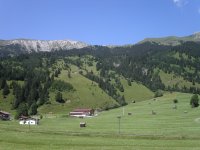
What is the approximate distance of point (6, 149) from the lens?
178ft

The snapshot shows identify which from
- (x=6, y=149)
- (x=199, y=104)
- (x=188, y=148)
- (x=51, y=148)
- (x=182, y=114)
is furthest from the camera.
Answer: (x=199, y=104)

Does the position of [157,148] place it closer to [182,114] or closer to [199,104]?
[182,114]

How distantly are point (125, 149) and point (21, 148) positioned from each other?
15101 mm

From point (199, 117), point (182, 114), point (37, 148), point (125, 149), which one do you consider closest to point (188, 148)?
point (125, 149)

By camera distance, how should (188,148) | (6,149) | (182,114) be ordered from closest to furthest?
(6,149) → (188,148) → (182,114)

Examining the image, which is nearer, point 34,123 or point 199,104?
point 34,123

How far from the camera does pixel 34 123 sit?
17788 cm

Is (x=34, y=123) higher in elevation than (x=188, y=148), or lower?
lower

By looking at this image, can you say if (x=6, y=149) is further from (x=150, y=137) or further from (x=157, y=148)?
(x=150, y=137)

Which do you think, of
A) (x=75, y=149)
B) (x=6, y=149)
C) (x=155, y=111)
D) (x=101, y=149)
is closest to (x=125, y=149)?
(x=101, y=149)

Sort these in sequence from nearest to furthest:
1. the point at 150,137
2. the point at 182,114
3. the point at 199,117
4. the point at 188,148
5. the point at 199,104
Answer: the point at 188,148 → the point at 150,137 → the point at 199,117 → the point at 182,114 → the point at 199,104

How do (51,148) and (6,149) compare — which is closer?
(6,149)

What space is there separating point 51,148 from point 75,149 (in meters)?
3.79

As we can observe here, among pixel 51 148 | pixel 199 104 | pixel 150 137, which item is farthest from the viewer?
pixel 199 104
